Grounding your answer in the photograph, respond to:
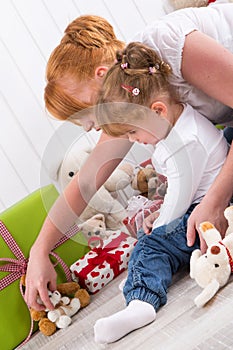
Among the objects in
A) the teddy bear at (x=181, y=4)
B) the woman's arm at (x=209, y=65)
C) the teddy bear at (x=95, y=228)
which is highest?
the woman's arm at (x=209, y=65)

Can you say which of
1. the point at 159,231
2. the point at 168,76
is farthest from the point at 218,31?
the point at 159,231

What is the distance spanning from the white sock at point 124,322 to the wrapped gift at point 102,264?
358 millimetres

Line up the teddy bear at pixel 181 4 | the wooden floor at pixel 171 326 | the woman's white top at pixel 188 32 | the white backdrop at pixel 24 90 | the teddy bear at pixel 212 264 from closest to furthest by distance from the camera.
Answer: the wooden floor at pixel 171 326
the teddy bear at pixel 212 264
the woman's white top at pixel 188 32
the white backdrop at pixel 24 90
the teddy bear at pixel 181 4

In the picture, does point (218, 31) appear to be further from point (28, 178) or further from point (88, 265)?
point (28, 178)

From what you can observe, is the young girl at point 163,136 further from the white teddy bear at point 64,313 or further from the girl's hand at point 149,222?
the white teddy bear at point 64,313

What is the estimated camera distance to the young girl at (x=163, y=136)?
3.37ft

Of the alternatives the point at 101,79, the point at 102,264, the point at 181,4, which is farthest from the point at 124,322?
the point at 181,4

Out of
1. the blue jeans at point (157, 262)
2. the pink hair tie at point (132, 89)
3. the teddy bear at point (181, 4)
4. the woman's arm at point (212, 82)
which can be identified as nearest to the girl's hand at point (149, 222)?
the blue jeans at point (157, 262)

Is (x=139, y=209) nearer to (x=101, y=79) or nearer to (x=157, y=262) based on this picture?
(x=157, y=262)

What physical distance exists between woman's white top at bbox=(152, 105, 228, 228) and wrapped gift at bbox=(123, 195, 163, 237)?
0.08m

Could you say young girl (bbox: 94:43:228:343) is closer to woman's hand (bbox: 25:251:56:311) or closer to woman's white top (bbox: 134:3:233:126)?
woman's white top (bbox: 134:3:233:126)

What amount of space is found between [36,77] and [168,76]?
0.93m

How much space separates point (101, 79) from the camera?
1143 millimetres

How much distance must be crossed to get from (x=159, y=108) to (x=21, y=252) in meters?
0.47
